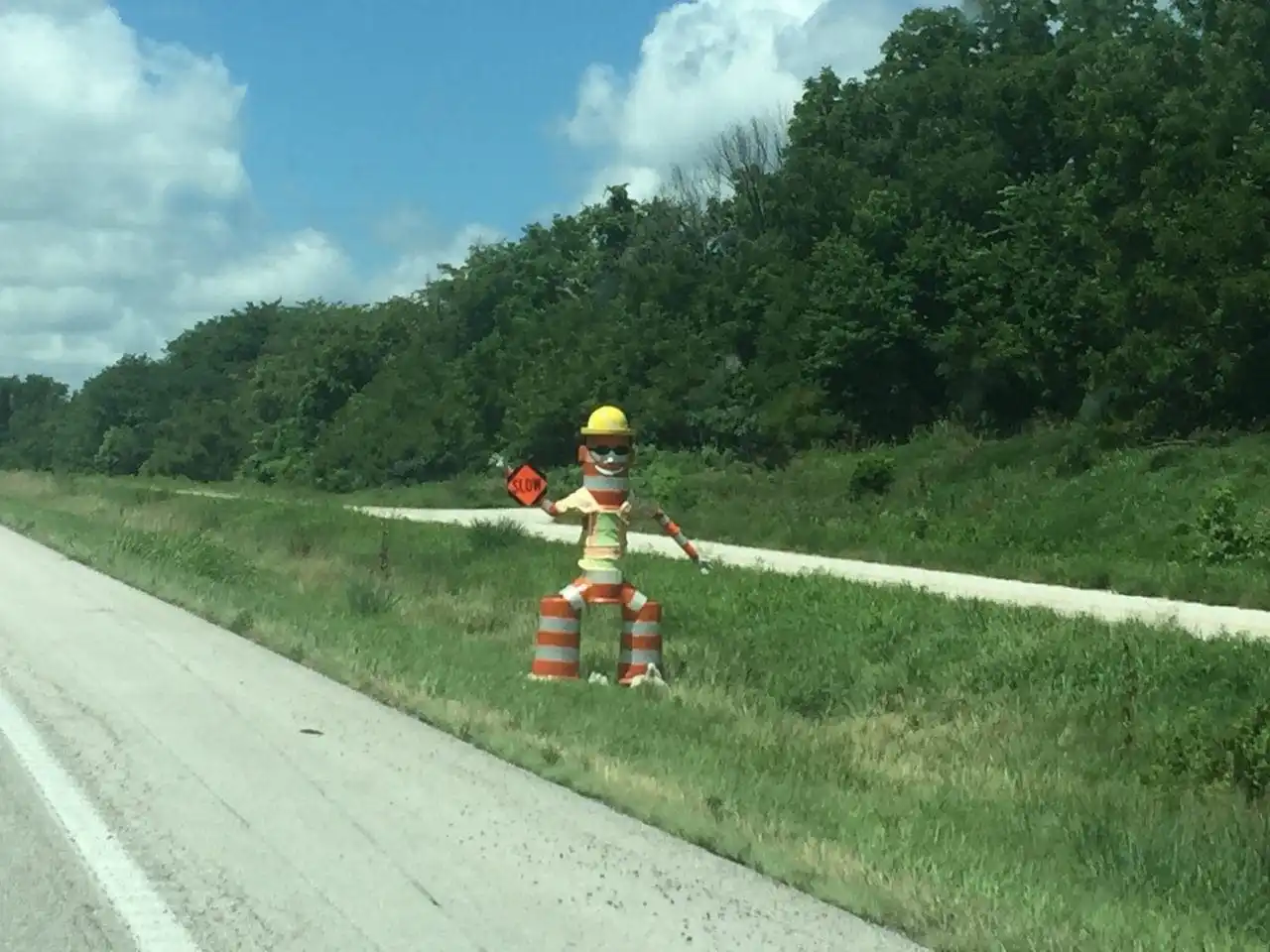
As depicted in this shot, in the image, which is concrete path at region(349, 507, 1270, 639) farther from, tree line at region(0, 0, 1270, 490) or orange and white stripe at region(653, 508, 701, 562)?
tree line at region(0, 0, 1270, 490)

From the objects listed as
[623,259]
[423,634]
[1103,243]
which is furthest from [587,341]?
[423,634]

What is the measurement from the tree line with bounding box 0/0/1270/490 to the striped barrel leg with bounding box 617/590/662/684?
21.4 metres

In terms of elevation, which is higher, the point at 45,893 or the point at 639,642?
the point at 639,642

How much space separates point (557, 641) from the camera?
1467cm

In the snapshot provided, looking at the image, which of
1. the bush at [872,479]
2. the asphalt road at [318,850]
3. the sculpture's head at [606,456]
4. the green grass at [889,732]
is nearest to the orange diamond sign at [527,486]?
the sculpture's head at [606,456]

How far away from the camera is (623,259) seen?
78.8 meters

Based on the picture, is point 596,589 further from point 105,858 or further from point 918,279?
point 918,279

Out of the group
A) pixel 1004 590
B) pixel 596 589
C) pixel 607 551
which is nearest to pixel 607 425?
pixel 607 551

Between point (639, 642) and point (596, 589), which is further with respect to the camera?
point (639, 642)

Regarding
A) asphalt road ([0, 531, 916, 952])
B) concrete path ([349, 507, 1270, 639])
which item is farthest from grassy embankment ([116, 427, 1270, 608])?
asphalt road ([0, 531, 916, 952])

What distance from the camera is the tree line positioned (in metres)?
35.2

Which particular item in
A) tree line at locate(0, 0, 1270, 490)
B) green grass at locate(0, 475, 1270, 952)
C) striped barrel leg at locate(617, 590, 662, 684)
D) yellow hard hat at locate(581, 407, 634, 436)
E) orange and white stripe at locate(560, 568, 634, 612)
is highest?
tree line at locate(0, 0, 1270, 490)

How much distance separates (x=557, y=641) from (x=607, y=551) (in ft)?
3.11

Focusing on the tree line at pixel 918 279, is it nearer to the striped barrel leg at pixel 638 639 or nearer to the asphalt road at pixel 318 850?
the striped barrel leg at pixel 638 639
